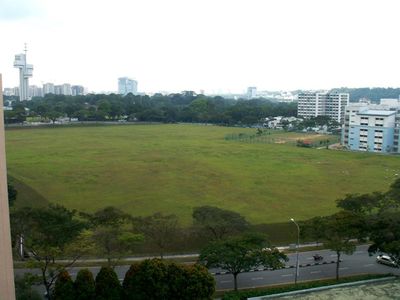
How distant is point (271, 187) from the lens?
76.4 feet

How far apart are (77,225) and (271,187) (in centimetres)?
1279

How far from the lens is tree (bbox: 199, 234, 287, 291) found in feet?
37.4

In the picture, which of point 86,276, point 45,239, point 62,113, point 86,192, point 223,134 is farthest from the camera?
point 62,113

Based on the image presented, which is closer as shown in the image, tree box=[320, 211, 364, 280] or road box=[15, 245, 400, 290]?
road box=[15, 245, 400, 290]

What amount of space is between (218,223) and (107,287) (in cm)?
472

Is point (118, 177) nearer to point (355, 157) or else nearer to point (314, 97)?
point (355, 157)

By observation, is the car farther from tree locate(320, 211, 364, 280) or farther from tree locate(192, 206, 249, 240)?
tree locate(192, 206, 249, 240)

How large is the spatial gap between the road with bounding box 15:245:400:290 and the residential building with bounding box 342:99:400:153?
27.1 meters

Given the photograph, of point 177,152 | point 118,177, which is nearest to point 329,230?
point 118,177

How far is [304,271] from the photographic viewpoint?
13.5m

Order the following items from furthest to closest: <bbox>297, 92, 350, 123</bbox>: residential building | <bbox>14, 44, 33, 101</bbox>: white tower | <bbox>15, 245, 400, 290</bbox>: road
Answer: <bbox>14, 44, 33, 101</bbox>: white tower
<bbox>297, 92, 350, 123</bbox>: residential building
<bbox>15, 245, 400, 290</bbox>: road

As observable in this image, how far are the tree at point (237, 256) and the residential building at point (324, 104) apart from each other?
194ft

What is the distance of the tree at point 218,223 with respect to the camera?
13750 millimetres

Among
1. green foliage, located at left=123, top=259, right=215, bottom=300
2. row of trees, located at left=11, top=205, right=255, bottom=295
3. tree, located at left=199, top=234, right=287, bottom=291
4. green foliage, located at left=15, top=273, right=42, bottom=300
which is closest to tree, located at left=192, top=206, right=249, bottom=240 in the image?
row of trees, located at left=11, top=205, right=255, bottom=295
